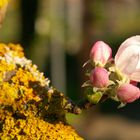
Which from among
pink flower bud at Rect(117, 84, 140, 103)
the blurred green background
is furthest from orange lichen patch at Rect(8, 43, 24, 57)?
the blurred green background

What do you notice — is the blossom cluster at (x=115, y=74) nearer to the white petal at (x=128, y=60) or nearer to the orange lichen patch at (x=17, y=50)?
the white petal at (x=128, y=60)

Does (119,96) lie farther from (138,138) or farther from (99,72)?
(138,138)

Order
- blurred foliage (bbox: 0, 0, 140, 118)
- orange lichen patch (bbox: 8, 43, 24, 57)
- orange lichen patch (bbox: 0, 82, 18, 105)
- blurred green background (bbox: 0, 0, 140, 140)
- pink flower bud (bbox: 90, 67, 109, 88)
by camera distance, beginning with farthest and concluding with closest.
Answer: blurred foliage (bbox: 0, 0, 140, 118)
blurred green background (bbox: 0, 0, 140, 140)
orange lichen patch (bbox: 8, 43, 24, 57)
orange lichen patch (bbox: 0, 82, 18, 105)
pink flower bud (bbox: 90, 67, 109, 88)

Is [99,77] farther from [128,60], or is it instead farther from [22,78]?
[22,78]

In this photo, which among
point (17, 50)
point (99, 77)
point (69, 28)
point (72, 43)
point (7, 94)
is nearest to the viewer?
point (99, 77)

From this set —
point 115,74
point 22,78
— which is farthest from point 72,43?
point 115,74

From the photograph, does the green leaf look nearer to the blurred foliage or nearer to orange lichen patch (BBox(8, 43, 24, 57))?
orange lichen patch (BBox(8, 43, 24, 57))

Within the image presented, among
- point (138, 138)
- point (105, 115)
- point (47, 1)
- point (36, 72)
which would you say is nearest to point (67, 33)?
point (47, 1)
